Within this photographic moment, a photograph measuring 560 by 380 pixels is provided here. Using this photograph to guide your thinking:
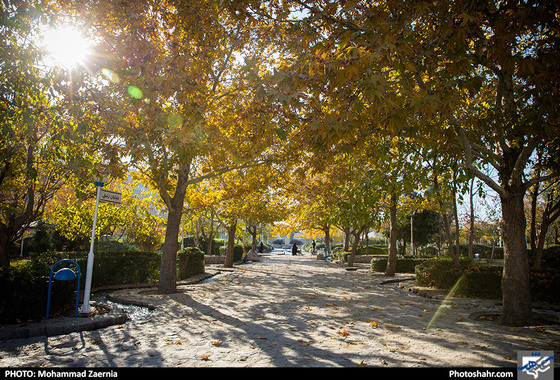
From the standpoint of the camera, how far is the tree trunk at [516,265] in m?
6.84

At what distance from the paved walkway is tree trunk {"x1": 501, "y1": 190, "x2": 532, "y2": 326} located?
1.26ft

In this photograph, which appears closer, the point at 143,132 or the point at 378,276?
the point at 143,132

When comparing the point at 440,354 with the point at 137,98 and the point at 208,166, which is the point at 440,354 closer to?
the point at 137,98

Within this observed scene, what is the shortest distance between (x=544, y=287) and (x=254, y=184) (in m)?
10.5

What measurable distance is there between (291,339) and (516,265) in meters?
5.03

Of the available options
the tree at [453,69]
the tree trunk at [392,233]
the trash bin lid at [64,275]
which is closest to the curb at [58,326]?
the trash bin lid at [64,275]

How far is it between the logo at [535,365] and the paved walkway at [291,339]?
14 cm

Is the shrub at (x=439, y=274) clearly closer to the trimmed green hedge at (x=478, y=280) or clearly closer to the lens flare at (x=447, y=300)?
the trimmed green hedge at (x=478, y=280)

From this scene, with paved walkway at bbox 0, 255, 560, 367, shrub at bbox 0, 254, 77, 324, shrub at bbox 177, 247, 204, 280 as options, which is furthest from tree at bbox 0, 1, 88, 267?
shrub at bbox 177, 247, 204, 280

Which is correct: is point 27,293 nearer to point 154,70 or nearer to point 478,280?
point 154,70

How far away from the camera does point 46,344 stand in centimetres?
525

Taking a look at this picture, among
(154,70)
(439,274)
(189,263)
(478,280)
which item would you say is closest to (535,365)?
(478,280)

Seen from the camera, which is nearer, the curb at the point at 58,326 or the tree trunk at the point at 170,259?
the curb at the point at 58,326

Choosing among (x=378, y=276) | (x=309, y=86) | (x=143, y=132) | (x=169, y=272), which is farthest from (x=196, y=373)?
(x=378, y=276)
